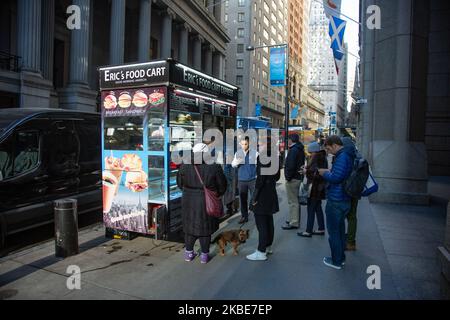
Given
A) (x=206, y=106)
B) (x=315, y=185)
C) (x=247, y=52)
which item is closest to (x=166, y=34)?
(x=206, y=106)

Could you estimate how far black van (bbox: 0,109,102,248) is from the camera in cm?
573

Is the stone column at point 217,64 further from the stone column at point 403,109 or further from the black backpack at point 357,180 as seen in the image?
the black backpack at point 357,180

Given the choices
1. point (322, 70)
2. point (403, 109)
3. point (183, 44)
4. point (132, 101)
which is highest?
point (322, 70)

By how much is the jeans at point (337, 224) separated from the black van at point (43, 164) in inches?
209

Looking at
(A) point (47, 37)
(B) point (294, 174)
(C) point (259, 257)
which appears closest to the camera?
(C) point (259, 257)

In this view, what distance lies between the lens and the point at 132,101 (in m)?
5.77

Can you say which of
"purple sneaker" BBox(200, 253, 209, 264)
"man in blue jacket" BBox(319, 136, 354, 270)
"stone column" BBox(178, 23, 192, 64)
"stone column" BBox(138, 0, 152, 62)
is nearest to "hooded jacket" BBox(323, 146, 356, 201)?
"man in blue jacket" BBox(319, 136, 354, 270)

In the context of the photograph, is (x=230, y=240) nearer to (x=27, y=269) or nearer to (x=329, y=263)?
(x=329, y=263)

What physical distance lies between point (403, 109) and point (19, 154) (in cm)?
994

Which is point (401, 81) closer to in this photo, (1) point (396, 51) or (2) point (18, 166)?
(1) point (396, 51)

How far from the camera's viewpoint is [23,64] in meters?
15.3

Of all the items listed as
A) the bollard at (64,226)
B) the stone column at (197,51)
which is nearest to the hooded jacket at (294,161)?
the bollard at (64,226)

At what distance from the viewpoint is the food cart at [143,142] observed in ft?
18.3
